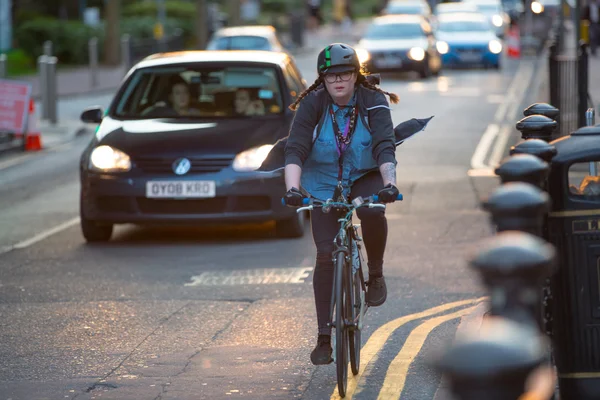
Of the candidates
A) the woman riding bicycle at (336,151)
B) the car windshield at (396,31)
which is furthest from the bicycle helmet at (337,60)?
the car windshield at (396,31)

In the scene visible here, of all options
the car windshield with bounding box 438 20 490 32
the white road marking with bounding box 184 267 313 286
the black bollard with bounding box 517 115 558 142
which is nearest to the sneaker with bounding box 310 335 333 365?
the black bollard with bounding box 517 115 558 142

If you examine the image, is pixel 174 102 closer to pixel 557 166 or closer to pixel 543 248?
pixel 557 166

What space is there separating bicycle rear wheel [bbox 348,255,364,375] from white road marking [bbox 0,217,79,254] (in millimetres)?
5362

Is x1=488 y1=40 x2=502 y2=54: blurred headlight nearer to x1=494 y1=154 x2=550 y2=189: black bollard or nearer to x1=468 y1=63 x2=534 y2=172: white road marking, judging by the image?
x1=468 y1=63 x2=534 y2=172: white road marking

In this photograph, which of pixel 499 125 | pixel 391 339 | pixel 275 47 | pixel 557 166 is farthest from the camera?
pixel 275 47

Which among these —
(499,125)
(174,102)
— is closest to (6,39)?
(499,125)

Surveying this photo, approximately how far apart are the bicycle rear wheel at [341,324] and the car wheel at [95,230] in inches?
218

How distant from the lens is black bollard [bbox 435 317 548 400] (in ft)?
9.03

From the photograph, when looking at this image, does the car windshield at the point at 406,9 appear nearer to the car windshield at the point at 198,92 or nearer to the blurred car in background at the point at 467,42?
the blurred car in background at the point at 467,42

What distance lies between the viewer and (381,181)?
676 centimetres

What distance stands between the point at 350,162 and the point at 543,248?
10.9ft

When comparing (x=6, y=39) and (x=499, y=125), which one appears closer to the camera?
(x=499, y=125)

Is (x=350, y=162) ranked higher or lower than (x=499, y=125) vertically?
higher

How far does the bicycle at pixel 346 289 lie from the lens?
20.1 feet
